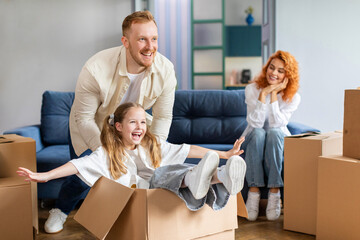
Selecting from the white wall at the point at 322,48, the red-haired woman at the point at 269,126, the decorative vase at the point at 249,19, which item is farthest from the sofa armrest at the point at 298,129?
the decorative vase at the point at 249,19

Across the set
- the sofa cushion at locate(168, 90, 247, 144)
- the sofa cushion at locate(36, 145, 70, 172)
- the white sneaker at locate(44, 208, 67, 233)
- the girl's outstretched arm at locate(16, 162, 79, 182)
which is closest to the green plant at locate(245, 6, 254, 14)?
the sofa cushion at locate(168, 90, 247, 144)

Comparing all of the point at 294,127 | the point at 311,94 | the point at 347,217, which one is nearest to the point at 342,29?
the point at 311,94

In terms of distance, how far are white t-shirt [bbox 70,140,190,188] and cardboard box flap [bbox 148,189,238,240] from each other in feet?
1.12

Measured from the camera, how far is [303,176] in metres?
2.16

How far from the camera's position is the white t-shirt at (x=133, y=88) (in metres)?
2.06

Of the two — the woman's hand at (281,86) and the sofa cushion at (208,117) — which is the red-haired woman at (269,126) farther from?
the sofa cushion at (208,117)

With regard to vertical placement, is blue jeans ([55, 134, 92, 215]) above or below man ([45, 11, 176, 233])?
below

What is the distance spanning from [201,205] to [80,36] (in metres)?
3.12

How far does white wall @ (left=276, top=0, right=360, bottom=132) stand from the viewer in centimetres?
372

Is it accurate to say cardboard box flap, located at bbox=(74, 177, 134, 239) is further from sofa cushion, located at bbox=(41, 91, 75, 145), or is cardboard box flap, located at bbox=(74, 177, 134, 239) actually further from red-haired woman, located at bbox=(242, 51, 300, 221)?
sofa cushion, located at bbox=(41, 91, 75, 145)

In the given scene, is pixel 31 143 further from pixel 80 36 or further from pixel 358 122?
pixel 80 36

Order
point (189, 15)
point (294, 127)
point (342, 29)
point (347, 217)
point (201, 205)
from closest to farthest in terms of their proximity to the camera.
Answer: point (201, 205)
point (347, 217)
point (294, 127)
point (342, 29)
point (189, 15)

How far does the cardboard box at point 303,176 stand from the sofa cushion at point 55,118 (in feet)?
5.62

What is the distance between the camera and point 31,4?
13.6 ft
